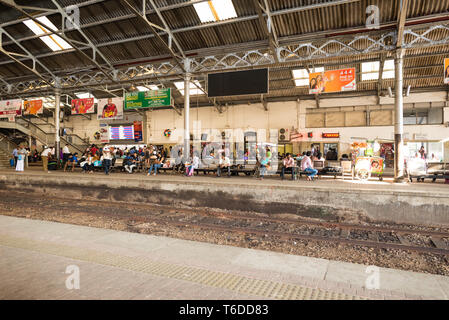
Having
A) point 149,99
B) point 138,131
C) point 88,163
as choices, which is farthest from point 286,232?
point 138,131

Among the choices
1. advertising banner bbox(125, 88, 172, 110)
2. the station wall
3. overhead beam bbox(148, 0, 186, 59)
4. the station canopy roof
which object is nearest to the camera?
the station canopy roof

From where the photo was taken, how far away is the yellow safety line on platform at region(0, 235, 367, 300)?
108 inches

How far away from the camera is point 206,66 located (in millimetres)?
14586

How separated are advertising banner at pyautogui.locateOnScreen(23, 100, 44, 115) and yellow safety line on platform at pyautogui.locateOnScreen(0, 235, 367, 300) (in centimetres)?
1642

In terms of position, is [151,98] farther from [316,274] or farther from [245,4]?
[316,274]

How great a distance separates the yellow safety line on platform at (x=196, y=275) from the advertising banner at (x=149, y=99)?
34.0 ft

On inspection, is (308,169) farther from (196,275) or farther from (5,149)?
(5,149)

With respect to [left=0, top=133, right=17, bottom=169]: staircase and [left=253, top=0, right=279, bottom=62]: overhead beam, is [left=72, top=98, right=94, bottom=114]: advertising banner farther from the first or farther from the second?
[left=253, top=0, right=279, bottom=62]: overhead beam

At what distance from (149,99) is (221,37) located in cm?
498

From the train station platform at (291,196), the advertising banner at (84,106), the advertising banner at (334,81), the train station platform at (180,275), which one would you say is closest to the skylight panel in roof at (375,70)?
the advertising banner at (334,81)

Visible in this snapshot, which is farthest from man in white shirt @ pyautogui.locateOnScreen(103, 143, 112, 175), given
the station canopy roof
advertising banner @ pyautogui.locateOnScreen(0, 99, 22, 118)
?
advertising banner @ pyautogui.locateOnScreen(0, 99, 22, 118)

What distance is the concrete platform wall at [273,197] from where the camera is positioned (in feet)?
22.4

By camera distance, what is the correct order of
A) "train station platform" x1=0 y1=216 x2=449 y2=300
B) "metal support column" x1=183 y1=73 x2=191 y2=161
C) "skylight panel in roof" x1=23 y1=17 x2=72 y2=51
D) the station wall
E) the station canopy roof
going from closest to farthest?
"train station platform" x1=0 y1=216 x2=449 y2=300 → the station canopy roof → "metal support column" x1=183 y1=73 x2=191 y2=161 → "skylight panel in roof" x1=23 y1=17 x2=72 y2=51 → the station wall

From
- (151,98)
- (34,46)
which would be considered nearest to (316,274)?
(151,98)
